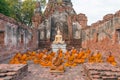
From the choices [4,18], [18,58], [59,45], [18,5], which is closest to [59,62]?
[18,58]

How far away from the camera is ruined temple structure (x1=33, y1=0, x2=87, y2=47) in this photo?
2581cm

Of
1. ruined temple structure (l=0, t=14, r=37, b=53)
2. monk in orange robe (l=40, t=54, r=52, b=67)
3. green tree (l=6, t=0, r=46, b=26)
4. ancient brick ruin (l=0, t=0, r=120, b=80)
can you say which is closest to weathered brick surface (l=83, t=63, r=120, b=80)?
ancient brick ruin (l=0, t=0, r=120, b=80)

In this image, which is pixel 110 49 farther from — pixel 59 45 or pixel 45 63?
pixel 59 45

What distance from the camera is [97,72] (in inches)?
239

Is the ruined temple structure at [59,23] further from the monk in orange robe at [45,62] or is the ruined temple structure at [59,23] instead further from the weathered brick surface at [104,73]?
the weathered brick surface at [104,73]

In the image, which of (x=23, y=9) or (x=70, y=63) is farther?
(x=23, y=9)

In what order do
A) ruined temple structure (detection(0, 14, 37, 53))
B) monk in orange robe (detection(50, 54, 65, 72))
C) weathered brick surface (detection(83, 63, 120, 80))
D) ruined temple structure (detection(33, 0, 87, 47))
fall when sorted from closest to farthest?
1. weathered brick surface (detection(83, 63, 120, 80))
2. monk in orange robe (detection(50, 54, 65, 72))
3. ruined temple structure (detection(0, 14, 37, 53))
4. ruined temple structure (detection(33, 0, 87, 47))

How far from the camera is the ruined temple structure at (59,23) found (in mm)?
25812

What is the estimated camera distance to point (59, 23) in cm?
2702

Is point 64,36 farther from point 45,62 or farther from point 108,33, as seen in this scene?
point 45,62

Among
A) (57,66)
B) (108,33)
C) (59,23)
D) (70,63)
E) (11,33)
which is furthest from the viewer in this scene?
(59,23)

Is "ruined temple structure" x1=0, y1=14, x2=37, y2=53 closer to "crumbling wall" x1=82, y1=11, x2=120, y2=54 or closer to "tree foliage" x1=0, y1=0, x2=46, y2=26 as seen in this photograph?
"crumbling wall" x1=82, y1=11, x2=120, y2=54

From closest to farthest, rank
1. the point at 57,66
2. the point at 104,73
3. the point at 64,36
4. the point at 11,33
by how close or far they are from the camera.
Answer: the point at 104,73, the point at 57,66, the point at 11,33, the point at 64,36

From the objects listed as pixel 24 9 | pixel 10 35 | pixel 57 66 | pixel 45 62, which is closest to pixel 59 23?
pixel 24 9
